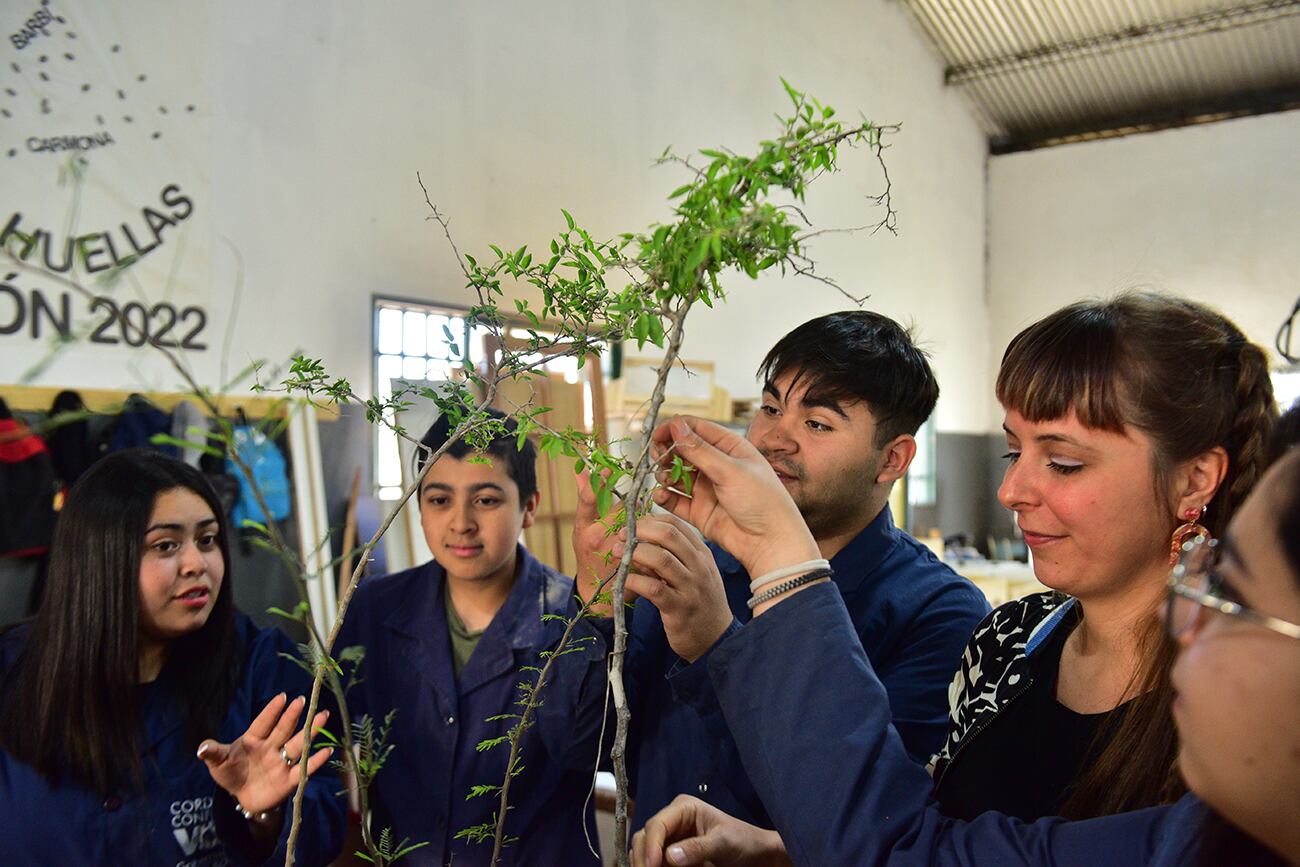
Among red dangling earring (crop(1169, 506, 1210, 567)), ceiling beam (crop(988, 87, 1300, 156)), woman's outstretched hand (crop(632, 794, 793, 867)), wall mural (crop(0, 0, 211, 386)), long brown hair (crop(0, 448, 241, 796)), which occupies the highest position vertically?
ceiling beam (crop(988, 87, 1300, 156))

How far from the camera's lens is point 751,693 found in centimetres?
92

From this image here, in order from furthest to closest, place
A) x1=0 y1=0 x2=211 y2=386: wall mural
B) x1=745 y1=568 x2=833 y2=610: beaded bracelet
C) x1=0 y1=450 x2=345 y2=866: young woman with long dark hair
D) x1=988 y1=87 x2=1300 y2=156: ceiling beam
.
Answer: x1=988 y1=87 x2=1300 y2=156: ceiling beam < x1=0 y1=0 x2=211 y2=386: wall mural < x1=0 y1=450 x2=345 y2=866: young woman with long dark hair < x1=745 y1=568 x2=833 y2=610: beaded bracelet

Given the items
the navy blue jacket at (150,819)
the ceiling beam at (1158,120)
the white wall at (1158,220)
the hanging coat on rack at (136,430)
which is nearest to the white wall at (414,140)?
the hanging coat on rack at (136,430)


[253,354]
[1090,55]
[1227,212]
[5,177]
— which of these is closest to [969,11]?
[1090,55]

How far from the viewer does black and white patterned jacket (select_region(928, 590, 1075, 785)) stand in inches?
43.8

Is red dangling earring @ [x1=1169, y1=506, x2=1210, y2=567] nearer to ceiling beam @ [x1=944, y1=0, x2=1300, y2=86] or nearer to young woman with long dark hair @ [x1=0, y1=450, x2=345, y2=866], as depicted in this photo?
young woman with long dark hair @ [x1=0, y1=450, x2=345, y2=866]

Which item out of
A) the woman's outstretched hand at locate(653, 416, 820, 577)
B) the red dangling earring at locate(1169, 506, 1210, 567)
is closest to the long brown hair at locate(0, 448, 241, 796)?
the woman's outstretched hand at locate(653, 416, 820, 577)

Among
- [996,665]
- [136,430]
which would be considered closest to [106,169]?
[136,430]

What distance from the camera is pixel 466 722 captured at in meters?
1.87

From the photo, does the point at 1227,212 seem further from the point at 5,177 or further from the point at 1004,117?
the point at 5,177

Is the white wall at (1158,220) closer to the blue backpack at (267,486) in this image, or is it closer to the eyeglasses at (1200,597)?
the blue backpack at (267,486)

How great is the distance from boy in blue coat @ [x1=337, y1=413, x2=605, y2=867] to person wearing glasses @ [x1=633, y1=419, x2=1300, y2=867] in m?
0.42

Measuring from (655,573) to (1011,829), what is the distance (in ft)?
1.63

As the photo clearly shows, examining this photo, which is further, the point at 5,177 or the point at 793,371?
the point at 5,177
